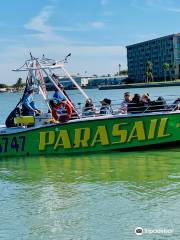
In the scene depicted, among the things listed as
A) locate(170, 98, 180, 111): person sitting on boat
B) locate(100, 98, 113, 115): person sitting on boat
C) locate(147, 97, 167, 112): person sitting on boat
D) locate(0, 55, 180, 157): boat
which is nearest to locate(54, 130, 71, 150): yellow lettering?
locate(0, 55, 180, 157): boat

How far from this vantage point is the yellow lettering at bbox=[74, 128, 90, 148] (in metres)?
18.2

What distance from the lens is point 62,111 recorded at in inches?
732

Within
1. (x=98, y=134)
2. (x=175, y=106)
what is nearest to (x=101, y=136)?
(x=98, y=134)

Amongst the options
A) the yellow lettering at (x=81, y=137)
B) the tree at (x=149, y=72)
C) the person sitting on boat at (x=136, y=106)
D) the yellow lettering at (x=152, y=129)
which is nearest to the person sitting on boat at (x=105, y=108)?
the person sitting on boat at (x=136, y=106)

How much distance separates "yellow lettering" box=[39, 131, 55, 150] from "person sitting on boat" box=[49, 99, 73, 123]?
21.3 inches

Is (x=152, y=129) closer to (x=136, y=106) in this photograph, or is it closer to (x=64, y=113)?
(x=136, y=106)

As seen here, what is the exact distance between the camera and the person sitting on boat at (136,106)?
60.0ft

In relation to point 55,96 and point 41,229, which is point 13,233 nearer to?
point 41,229

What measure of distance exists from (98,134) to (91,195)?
5865mm

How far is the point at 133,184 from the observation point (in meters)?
13.4

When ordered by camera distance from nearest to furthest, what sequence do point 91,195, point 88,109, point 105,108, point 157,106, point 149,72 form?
point 91,195 → point 157,106 → point 105,108 → point 88,109 → point 149,72

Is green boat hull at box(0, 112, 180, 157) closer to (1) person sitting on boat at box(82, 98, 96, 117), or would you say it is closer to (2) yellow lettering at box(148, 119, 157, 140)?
(2) yellow lettering at box(148, 119, 157, 140)

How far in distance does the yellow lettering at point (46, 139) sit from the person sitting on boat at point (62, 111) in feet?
1.77

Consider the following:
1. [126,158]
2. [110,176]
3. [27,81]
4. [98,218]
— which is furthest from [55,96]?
[98,218]
